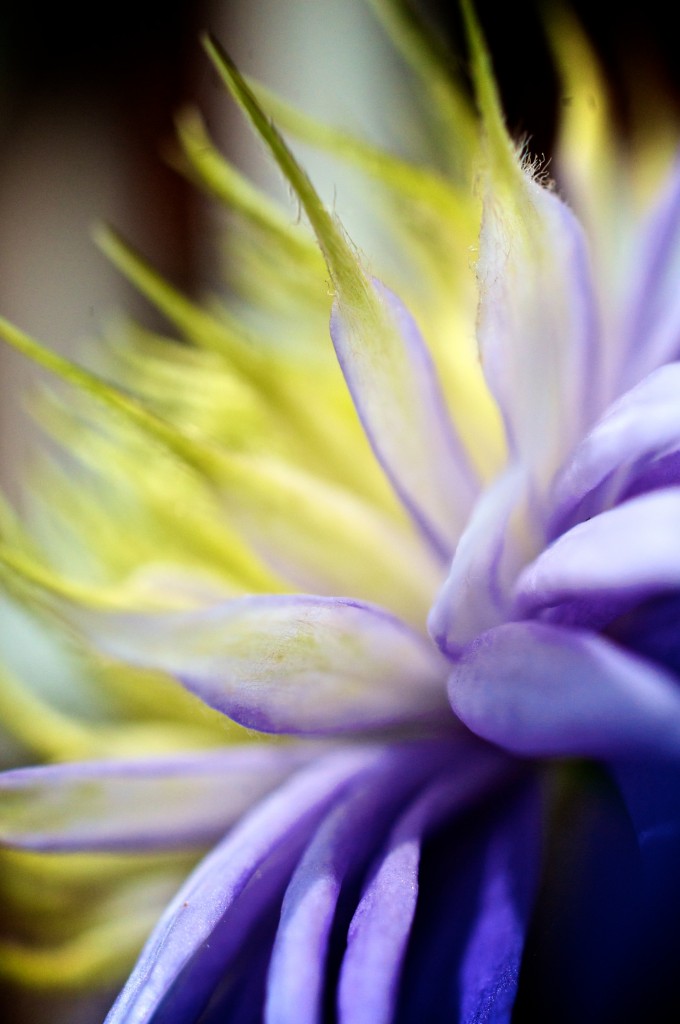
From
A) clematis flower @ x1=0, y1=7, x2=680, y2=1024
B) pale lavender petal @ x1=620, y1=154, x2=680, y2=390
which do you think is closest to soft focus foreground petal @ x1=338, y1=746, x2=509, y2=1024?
clematis flower @ x1=0, y1=7, x2=680, y2=1024

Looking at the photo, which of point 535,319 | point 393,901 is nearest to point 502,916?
point 393,901

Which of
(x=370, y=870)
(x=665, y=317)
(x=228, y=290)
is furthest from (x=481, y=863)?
(x=228, y=290)

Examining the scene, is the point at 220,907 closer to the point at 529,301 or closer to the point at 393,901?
the point at 393,901

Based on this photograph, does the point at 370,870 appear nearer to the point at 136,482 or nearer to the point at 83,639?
the point at 83,639

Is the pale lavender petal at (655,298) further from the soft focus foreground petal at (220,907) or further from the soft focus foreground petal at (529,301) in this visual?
the soft focus foreground petal at (220,907)

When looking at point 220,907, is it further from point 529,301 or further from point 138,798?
point 529,301

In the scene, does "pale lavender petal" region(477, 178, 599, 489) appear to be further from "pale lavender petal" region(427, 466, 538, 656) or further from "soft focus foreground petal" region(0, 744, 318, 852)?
"soft focus foreground petal" region(0, 744, 318, 852)

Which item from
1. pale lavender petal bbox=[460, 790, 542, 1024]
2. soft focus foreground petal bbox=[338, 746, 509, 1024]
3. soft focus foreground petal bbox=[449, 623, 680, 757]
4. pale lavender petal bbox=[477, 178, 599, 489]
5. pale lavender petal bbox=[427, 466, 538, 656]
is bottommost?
pale lavender petal bbox=[460, 790, 542, 1024]
